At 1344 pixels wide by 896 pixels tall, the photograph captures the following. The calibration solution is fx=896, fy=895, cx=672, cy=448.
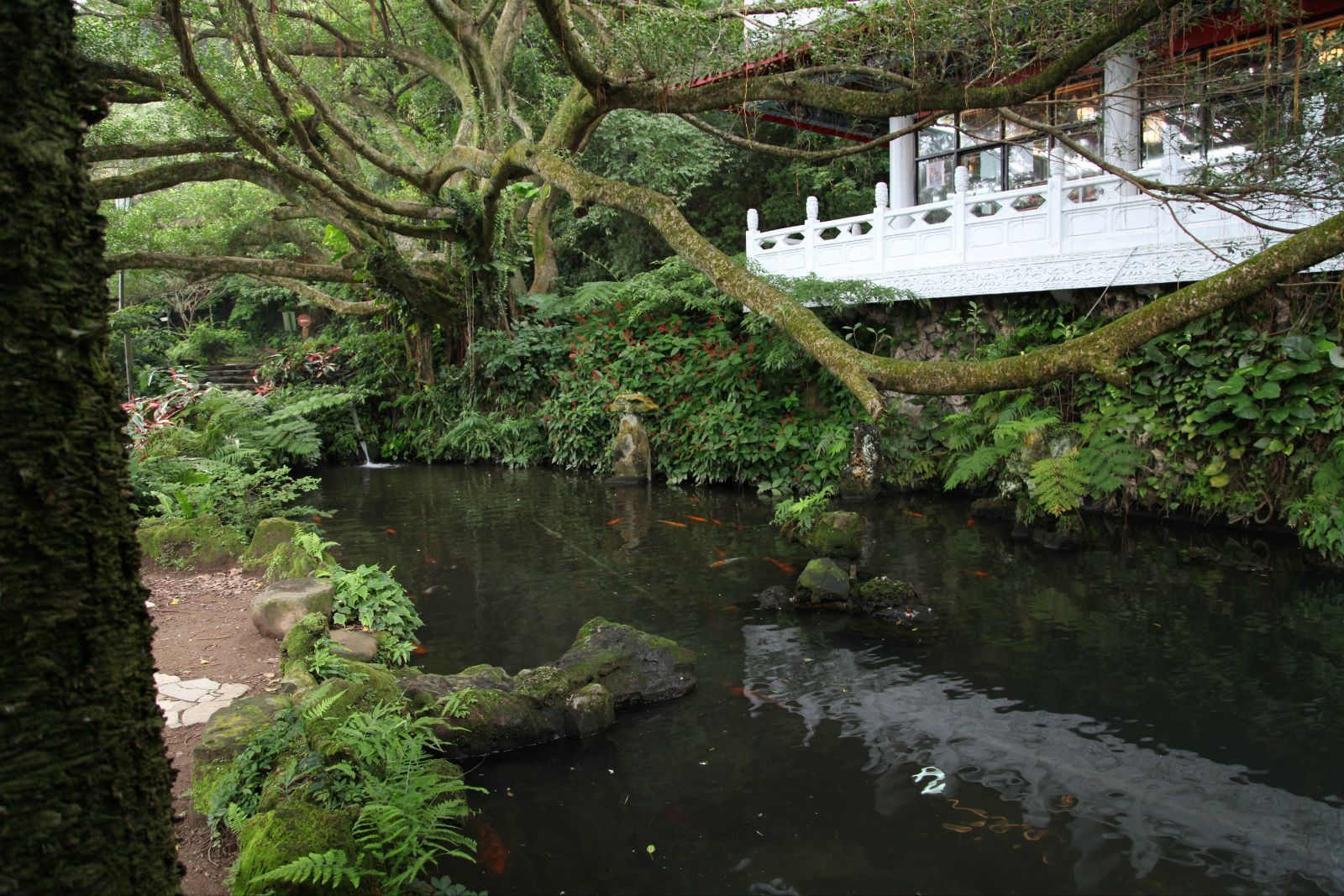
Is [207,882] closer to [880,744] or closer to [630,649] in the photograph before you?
[630,649]

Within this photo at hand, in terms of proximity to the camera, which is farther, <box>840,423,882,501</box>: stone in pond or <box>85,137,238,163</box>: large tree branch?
<box>840,423,882,501</box>: stone in pond

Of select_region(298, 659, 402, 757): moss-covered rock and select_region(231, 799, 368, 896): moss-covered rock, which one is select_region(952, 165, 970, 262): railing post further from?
select_region(231, 799, 368, 896): moss-covered rock

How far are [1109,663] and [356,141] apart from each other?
10.5 m

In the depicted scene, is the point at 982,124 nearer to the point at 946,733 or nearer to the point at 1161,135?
the point at 1161,135

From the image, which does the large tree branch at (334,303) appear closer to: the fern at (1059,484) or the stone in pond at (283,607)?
the stone in pond at (283,607)

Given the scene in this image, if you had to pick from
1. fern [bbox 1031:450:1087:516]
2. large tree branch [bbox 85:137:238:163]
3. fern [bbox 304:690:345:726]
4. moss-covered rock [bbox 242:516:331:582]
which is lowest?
fern [bbox 304:690:345:726]

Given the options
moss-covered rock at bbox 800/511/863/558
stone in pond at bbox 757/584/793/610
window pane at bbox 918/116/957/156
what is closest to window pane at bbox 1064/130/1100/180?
window pane at bbox 918/116/957/156

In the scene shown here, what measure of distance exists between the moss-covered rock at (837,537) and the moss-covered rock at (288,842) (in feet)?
19.3

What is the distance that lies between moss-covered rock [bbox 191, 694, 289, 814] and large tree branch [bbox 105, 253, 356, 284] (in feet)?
37.6

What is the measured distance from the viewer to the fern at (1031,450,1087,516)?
9281 mm

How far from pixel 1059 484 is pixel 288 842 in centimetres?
831

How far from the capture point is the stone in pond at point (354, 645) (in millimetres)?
5512

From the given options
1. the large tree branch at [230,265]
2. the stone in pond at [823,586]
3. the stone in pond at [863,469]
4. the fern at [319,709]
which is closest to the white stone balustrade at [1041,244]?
the stone in pond at [863,469]

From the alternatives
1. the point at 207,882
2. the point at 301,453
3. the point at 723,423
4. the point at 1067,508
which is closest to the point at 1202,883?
the point at 207,882
